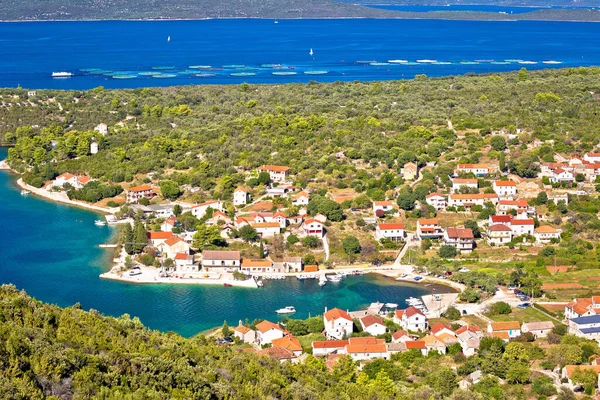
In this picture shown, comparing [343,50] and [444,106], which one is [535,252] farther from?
[343,50]

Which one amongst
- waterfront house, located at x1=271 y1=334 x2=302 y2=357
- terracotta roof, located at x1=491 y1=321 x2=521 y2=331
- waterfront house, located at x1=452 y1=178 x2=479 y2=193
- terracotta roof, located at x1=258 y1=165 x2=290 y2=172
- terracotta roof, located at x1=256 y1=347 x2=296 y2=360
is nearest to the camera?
terracotta roof, located at x1=256 y1=347 x2=296 y2=360

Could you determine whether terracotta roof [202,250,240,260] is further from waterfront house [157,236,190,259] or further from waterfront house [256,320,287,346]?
waterfront house [256,320,287,346]

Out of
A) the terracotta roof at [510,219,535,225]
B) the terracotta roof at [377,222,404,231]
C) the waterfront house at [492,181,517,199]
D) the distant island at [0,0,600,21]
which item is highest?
the distant island at [0,0,600,21]

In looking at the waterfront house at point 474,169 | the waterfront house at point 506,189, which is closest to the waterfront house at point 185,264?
the waterfront house at point 506,189

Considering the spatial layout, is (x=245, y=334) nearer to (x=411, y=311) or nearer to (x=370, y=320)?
(x=370, y=320)

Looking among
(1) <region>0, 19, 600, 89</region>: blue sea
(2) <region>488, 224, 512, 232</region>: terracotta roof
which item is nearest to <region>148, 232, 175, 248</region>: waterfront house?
(2) <region>488, 224, 512, 232</region>: terracotta roof

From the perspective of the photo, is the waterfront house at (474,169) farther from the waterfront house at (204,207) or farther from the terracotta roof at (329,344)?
the terracotta roof at (329,344)

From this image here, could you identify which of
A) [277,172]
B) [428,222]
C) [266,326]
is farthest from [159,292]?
[277,172]
